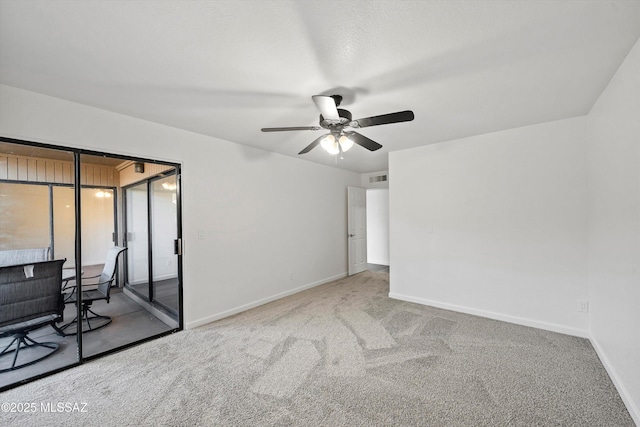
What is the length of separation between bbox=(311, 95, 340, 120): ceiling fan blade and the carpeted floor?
7.05 feet

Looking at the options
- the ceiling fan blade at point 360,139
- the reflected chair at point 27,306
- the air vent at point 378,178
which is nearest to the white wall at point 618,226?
the ceiling fan blade at point 360,139

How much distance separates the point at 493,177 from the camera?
3.40m

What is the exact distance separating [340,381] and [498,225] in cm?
275

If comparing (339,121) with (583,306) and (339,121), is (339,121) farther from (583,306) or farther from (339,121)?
(583,306)

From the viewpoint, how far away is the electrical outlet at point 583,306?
286cm

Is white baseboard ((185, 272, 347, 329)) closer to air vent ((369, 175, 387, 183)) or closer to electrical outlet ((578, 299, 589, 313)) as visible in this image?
air vent ((369, 175, 387, 183))

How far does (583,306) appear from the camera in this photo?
2.87 m

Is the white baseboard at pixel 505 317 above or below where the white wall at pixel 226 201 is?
below

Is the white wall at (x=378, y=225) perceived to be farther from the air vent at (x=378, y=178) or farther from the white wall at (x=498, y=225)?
the white wall at (x=498, y=225)

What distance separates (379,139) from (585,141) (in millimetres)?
2226

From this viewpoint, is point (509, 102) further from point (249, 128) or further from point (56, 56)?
point (56, 56)

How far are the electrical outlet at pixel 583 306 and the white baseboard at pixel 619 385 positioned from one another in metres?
0.33

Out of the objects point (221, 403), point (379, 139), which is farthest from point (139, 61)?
point (379, 139)

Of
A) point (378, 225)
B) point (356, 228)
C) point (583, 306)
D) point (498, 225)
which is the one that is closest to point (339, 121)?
point (498, 225)
